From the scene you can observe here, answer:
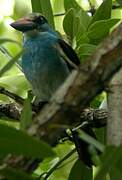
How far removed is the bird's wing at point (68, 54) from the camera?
1.81m

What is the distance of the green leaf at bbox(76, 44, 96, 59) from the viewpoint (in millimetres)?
1763

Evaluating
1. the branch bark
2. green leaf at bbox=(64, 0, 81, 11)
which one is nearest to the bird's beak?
green leaf at bbox=(64, 0, 81, 11)

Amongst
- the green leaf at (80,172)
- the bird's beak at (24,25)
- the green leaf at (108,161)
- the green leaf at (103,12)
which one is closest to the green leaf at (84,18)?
the green leaf at (103,12)

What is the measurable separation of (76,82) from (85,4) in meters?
1.79

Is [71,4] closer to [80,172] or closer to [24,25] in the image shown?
[24,25]

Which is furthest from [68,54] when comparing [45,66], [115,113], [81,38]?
[115,113]

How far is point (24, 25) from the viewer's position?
7.16ft

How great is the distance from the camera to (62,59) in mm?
2229

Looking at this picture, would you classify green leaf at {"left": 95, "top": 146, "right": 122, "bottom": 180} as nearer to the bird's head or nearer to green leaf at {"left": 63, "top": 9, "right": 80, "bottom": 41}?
green leaf at {"left": 63, "top": 9, "right": 80, "bottom": 41}

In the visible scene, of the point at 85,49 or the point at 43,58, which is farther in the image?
the point at 43,58

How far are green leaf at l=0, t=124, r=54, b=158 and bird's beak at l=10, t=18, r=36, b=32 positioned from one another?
4.06ft

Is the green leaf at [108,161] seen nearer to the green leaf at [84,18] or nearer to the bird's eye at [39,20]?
the green leaf at [84,18]

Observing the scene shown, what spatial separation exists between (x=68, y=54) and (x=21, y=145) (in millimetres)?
1135

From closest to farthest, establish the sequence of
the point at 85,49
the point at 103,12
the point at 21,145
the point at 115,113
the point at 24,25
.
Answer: the point at 21,145 → the point at 115,113 → the point at 85,49 → the point at 103,12 → the point at 24,25
